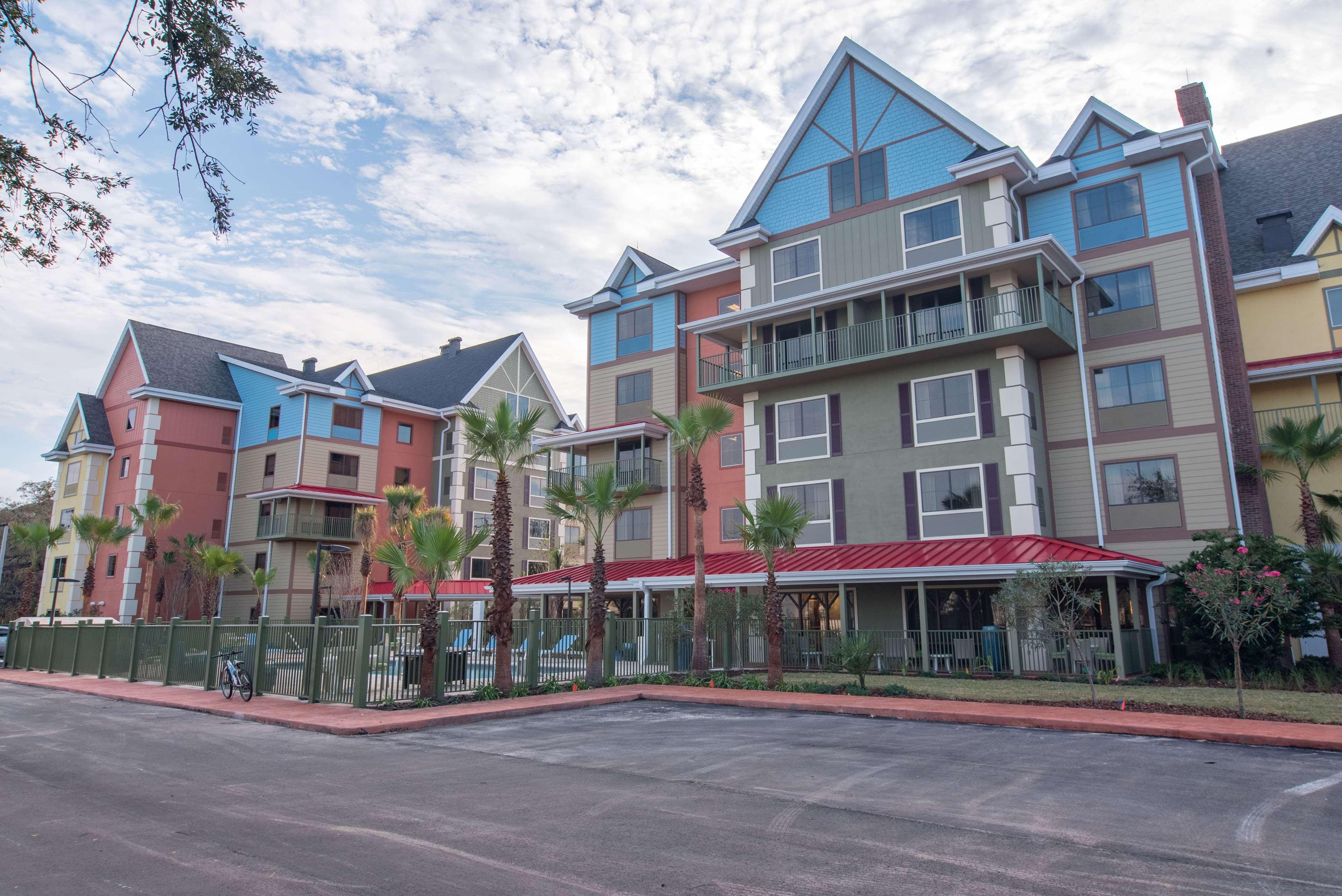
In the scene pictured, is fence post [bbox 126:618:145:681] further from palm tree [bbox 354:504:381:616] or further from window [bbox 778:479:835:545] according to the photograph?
window [bbox 778:479:835:545]

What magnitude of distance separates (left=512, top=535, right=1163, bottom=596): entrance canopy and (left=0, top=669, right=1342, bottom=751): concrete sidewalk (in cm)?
547

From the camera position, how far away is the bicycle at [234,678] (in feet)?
57.1

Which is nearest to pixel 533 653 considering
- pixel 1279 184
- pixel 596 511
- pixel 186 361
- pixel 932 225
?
pixel 596 511

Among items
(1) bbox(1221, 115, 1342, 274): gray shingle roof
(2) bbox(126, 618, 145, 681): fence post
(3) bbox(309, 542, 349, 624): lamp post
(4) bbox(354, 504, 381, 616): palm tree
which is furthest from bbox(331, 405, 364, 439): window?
(1) bbox(1221, 115, 1342, 274): gray shingle roof

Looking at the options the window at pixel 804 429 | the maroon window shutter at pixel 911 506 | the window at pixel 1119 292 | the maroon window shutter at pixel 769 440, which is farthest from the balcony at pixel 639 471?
the window at pixel 1119 292

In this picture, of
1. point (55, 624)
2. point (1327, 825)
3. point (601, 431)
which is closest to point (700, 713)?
point (1327, 825)

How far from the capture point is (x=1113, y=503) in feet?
80.6

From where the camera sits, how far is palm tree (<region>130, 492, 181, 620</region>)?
132ft

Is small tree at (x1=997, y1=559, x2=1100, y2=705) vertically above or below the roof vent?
below

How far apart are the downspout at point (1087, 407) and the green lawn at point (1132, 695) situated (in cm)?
638

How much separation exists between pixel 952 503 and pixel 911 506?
1272mm

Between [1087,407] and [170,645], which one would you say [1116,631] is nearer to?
[1087,407]

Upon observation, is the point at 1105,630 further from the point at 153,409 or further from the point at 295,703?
the point at 153,409

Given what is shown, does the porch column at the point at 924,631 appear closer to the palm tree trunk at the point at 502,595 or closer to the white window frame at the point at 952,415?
the white window frame at the point at 952,415
